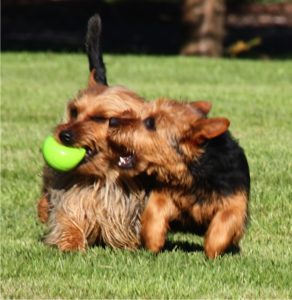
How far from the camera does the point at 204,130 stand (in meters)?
6.44

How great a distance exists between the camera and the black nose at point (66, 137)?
6.65 meters

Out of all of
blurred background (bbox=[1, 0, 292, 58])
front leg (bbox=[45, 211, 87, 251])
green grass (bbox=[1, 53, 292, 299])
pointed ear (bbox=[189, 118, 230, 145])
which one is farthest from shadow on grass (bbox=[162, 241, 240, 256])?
blurred background (bbox=[1, 0, 292, 58])

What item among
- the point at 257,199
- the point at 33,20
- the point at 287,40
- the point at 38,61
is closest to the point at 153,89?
the point at 38,61

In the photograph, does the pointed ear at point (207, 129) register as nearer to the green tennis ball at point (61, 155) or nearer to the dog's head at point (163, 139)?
the dog's head at point (163, 139)

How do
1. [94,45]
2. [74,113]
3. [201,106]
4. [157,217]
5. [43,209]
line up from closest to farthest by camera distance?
[157,217] < [201,106] < [74,113] < [43,209] < [94,45]

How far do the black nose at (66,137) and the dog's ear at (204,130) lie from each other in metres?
0.66

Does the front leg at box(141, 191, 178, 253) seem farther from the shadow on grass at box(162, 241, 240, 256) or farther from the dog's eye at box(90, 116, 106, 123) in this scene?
the dog's eye at box(90, 116, 106, 123)

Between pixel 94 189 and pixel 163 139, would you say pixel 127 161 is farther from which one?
pixel 94 189

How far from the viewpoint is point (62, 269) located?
6.39 metres

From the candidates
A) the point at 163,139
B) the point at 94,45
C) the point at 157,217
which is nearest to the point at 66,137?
the point at 163,139

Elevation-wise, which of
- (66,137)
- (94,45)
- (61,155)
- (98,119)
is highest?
(94,45)

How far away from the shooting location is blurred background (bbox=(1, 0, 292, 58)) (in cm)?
2147

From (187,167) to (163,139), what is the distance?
8.3 inches

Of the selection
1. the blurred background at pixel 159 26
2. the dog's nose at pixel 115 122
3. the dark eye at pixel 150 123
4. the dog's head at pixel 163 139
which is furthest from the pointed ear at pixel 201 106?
the blurred background at pixel 159 26
